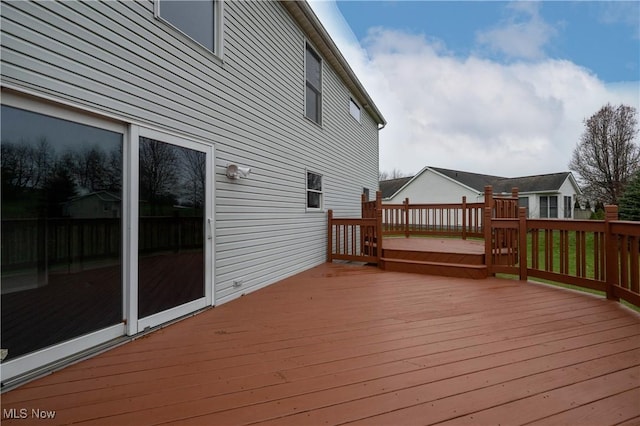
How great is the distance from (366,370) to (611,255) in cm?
355

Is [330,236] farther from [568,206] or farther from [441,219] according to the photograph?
[568,206]

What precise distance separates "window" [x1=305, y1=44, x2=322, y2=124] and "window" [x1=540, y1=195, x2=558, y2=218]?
17.2 metres

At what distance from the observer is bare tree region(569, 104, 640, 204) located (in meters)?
14.8

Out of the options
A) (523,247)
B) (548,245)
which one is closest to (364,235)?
(523,247)

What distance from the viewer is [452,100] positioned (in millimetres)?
12469

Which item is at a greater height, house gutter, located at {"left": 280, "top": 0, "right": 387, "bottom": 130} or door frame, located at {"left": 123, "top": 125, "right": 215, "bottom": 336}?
house gutter, located at {"left": 280, "top": 0, "right": 387, "bottom": 130}

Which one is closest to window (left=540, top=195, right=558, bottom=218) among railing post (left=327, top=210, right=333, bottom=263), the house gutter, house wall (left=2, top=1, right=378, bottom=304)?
the house gutter

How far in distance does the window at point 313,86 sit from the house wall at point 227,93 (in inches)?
11.1

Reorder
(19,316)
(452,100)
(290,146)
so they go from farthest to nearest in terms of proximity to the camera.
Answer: (452,100)
(290,146)
(19,316)

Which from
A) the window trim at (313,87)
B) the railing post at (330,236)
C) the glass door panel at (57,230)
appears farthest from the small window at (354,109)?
the glass door panel at (57,230)

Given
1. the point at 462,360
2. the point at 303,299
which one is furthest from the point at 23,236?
the point at 462,360

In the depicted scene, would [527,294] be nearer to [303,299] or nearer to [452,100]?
[303,299]

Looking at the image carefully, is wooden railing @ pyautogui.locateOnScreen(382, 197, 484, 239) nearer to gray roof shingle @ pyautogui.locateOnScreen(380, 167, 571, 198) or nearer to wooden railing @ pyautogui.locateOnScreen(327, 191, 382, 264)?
wooden railing @ pyautogui.locateOnScreen(327, 191, 382, 264)

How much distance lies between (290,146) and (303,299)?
9.16 ft
